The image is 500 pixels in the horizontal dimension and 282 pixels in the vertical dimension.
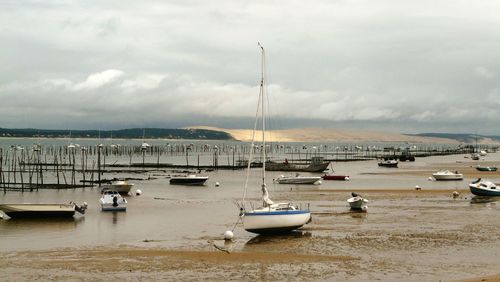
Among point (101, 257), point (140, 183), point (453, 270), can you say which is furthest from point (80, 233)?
point (140, 183)

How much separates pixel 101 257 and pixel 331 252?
10.2 metres

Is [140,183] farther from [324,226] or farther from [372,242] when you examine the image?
[372,242]

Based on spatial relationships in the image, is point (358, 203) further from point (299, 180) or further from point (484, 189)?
point (299, 180)

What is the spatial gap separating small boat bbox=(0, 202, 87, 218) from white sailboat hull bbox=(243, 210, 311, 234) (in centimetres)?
1547

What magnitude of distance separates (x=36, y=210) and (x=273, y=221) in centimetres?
1783

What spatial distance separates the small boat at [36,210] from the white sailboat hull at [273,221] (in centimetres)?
1547

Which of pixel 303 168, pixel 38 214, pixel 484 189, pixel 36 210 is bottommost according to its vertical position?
pixel 38 214

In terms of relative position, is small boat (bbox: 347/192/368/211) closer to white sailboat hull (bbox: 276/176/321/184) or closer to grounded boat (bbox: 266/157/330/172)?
white sailboat hull (bbox: 276/176/321/184)

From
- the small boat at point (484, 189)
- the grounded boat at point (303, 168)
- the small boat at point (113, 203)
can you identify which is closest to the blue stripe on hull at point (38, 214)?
the small boat at point (113, 203)

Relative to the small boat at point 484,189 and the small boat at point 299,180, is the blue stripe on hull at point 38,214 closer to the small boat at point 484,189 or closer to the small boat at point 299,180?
the small boat at point 484,189

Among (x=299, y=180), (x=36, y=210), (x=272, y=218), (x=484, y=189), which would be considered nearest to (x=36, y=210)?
(x=36, y=210)

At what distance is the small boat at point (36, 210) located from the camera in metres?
40.6

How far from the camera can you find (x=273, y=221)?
32062 millimetres

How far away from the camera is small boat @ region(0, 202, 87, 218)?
1597 inches
